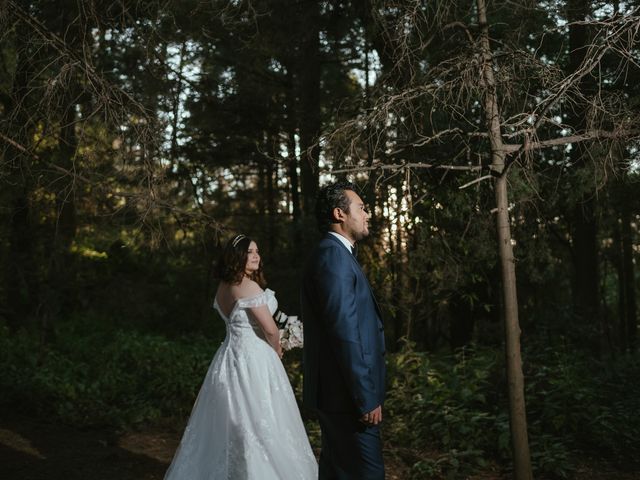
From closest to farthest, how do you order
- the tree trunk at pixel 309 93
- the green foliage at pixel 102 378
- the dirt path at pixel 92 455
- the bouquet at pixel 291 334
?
the bouquet at pixel 291 334, the dirt path at pixel 92 455, the green foliage at pixel 102 378, the tree trunk at pixel 309 93

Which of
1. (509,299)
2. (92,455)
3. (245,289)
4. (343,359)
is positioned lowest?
(92,455)

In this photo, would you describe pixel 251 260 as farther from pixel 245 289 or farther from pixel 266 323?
pixel 266 323

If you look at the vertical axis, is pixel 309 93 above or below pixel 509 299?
above

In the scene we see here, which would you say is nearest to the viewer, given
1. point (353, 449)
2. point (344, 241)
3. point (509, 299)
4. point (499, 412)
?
point (353, 449)

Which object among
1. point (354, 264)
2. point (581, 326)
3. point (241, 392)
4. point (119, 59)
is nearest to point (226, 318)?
point (241, 392)

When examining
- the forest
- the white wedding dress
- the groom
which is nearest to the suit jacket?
the groom

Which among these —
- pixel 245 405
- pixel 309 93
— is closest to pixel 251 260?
pixel 245 405

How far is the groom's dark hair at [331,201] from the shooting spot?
11.7ft

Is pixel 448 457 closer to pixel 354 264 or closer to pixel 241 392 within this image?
pixel 241 392

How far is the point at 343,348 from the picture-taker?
3184mm

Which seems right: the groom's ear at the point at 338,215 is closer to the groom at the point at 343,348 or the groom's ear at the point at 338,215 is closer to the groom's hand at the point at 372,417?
the groom at the point at 343,348

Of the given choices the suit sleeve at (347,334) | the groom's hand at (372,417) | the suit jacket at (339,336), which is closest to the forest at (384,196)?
the suit jacket at (339,336)

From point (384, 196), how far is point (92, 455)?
435 cm

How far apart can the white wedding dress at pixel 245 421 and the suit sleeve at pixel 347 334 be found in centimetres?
182
